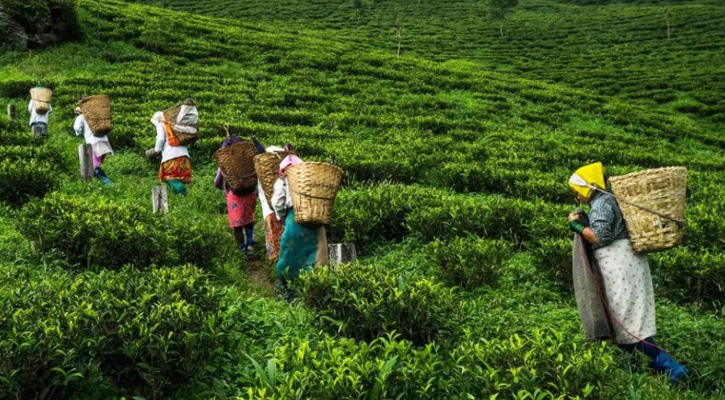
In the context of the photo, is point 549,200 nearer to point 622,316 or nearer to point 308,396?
point 622,316

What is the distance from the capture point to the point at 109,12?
28203 millimetres

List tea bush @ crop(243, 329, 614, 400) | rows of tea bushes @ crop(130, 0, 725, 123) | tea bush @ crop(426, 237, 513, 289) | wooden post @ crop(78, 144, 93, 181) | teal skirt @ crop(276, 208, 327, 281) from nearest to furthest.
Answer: tea bush @ crop(243, 329, 614, 400) < teal skirt @ crop(276, 208, 327, 281) < tea bush @ crop(426, 237, 513, 289) < wooden post @ crop(78, 144, 93, 181) < rows of tea bushes @ crop(130, 0, 725, 123)

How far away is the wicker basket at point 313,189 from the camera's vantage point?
5.89 m

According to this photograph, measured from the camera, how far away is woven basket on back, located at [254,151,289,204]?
730 cm

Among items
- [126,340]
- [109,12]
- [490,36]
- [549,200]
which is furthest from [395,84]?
[490,36]

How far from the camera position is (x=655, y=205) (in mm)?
4930

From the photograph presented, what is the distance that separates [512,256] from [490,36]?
47.0 m

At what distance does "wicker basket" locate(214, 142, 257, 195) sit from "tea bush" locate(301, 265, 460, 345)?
11.3 feet

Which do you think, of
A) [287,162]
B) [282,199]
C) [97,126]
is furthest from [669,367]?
[97,126]

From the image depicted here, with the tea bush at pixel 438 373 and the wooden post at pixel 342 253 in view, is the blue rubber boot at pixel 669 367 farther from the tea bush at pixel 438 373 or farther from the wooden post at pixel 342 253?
the wooden post at pixel 342 253

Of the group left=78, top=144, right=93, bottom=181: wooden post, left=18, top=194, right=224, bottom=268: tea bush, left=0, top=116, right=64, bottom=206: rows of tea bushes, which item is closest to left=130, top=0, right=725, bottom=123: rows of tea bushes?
left=18, top=194, right=224, bottom=268: tea bush

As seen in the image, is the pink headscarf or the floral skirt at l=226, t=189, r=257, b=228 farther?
the floral skirt at l=226, t=189, r=257, b=228

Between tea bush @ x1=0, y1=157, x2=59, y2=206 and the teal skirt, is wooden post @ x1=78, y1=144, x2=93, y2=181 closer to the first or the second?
tea bush @ x1=0, y1=157, x2=59, y2=206

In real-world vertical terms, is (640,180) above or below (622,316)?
above
